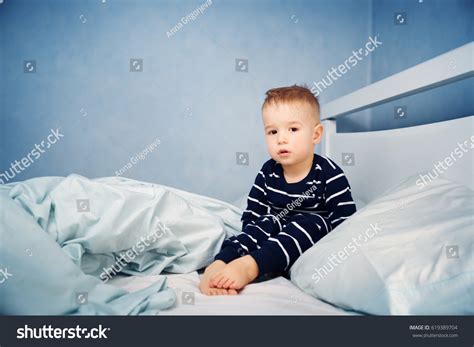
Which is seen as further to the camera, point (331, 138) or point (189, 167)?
point (189, 167)

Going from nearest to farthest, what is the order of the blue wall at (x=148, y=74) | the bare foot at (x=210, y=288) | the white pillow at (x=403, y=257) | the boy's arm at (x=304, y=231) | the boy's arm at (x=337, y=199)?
the white pillow at (x=403, y=257)
the bare foot at (x=210, y=288)
the boy's arm at (x=304, y=231)
the boy's arm at (x=337, y=199)
the blue wall at (x=148, y=74)

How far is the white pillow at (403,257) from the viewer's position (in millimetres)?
504

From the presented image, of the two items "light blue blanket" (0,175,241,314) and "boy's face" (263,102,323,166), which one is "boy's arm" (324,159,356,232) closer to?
"boy's face" (263,102,323,166)

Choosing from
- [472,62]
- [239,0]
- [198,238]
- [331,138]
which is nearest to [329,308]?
[198,238]

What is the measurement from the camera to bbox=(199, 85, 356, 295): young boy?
2.68 ft

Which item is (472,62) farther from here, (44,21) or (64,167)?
(44,21)

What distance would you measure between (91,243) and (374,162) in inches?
31.3

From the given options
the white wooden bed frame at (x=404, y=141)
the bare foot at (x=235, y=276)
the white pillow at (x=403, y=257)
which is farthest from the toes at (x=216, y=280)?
the white wooden bed frame at (x=404, y=141)

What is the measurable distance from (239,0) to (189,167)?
768 millimetres

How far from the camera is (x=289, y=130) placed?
3.18ft

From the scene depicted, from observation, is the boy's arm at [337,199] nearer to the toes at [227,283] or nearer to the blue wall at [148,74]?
the toes at [227,283]

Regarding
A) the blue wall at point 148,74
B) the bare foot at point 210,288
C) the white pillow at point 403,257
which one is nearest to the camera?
the white pillow at point 403,257

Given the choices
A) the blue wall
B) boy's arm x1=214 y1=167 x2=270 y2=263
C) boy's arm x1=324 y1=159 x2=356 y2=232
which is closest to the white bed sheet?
boy's arm x1=214 y1=167 x2=270 y2=263

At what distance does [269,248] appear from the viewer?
783mm
